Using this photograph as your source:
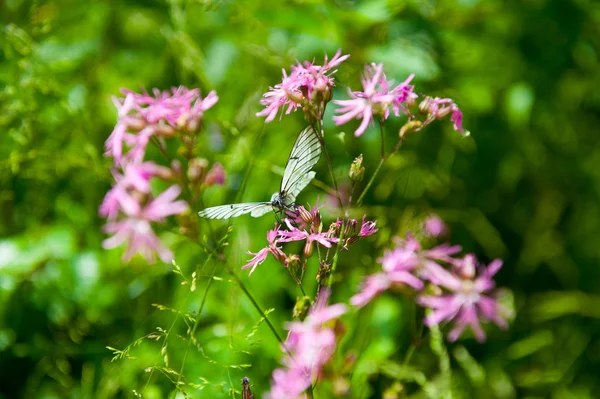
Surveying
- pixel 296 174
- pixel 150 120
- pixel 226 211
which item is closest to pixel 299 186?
pixel 296 174

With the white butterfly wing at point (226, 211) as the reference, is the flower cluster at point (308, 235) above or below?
below

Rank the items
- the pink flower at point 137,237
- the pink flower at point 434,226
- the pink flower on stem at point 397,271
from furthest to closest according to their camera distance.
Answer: the pink flower at point 434,226 < the pink flower on stem at point 397,271 < the pink flower at point 137,237

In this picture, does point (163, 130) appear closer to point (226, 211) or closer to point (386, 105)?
point (226, 211)

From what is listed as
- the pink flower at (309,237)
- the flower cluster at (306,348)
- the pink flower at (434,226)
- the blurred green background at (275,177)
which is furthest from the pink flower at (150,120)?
the pink flower at (434,226)

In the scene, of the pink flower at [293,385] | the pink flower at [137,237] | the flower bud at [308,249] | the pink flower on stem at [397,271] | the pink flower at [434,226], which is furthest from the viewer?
the pink flower at [434,226]

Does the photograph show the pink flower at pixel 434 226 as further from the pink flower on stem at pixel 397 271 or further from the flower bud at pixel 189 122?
the flower bud at pixel 189 122

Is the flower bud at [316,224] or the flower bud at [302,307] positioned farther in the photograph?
the flower bud at [316,224]

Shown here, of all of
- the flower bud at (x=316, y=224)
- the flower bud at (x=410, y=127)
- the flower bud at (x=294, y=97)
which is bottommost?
the flower bud at (x=316, y=224)
